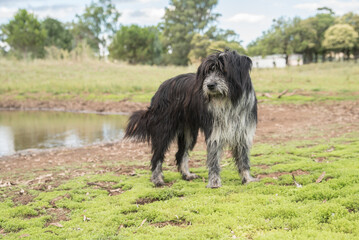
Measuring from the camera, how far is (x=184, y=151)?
6.76 metres

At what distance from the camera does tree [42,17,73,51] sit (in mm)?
61281

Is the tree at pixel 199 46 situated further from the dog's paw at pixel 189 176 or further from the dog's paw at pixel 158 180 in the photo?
the dog's paw at pixel 158 180

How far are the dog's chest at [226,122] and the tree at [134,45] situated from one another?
54.8 metres

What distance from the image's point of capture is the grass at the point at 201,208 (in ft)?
12.8

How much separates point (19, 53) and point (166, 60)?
23.9m

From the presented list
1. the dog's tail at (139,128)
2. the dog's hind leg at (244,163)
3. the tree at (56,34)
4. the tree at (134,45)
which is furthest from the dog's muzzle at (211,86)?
the tree at (56,34)

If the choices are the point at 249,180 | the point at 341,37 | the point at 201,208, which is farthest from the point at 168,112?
the point at 341,37

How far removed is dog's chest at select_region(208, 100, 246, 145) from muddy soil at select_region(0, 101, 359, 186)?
2.32 m

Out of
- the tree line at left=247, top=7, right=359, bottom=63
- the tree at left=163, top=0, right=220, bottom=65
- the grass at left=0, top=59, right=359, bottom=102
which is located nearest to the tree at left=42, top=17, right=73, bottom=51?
the tree at left=163, top=0, right=220, bottom=65

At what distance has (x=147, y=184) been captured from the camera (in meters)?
6.27

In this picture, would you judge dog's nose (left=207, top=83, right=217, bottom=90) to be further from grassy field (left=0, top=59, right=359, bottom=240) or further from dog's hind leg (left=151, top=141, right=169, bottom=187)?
dog's hind leg (left=151, top=141, right=169, bottom=187)

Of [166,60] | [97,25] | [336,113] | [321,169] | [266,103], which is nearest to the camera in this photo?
[321,169]

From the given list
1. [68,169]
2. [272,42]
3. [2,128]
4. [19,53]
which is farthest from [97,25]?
[68,169]

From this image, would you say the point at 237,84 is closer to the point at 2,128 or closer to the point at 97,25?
the point at 2,128
